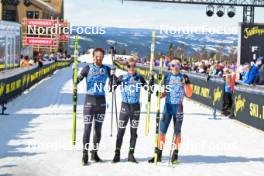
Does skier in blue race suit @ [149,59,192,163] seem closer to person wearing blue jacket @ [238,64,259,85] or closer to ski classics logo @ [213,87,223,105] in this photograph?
person wearing blue jacket @ [238,64,259,85]

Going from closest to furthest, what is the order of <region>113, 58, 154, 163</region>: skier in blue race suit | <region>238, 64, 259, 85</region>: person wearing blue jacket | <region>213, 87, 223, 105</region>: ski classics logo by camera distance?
<region>113, 58, 154, 163</region>: skier in blue race suit → <region>238, 64, 259, 85</region>: person wearing blue jacket → <region>213, 87, 223, 105</region>: ski classics logo

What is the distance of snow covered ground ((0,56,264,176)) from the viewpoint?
891cm

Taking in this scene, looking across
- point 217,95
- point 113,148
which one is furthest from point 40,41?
point 113,148

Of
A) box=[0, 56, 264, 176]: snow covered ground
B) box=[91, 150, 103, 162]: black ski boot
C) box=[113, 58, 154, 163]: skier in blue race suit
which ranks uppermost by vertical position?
box=[113, 58, 154, 163]: skier in blue race suit

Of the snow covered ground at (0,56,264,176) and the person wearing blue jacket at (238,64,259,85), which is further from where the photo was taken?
the person wearing blue jacket at (238,64,259,85)

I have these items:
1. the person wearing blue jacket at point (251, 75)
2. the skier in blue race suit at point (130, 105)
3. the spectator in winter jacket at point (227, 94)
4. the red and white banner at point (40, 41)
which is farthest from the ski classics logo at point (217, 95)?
the red and white banner at point (40, 41)

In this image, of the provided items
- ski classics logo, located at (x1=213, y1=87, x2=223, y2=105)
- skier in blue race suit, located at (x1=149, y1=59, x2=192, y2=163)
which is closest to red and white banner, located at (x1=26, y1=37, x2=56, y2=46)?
ski classics logo, located at (x1=213, y1=87, x2=223, y2=105)

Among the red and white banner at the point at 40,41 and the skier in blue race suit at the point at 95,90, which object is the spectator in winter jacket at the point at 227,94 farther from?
the red and white banner at the point at 40,41

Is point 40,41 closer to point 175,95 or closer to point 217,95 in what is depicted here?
point 217,95

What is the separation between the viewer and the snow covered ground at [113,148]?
29.2 feet

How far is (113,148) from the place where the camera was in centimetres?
1108

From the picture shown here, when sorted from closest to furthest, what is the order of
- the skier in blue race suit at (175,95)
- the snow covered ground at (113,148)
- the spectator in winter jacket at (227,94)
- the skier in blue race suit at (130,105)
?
1. the snow covered ground at (113,148)
2. the skier in blue race suit at (130,105)
3. the skier in blue race suit at (175,95)
4. the spectator in winter jacket at (227,94)

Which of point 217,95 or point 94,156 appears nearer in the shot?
point 94,156

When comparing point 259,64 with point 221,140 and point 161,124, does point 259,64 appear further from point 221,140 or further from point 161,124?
point 161,124
